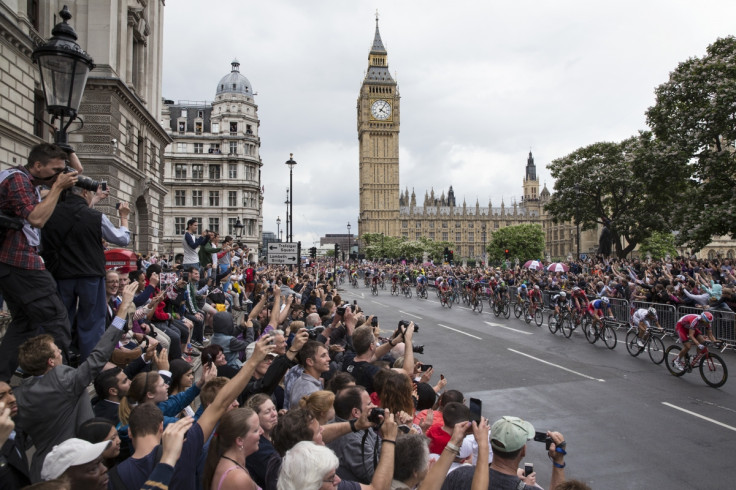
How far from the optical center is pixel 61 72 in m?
4.77

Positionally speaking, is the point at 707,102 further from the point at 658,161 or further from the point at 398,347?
the point at 398,347

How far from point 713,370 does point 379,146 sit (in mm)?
127812

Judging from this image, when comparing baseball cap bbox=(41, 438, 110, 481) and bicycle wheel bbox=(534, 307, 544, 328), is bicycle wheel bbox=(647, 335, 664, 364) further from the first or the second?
baseball cap bbox=(41, 438, 110, 481)

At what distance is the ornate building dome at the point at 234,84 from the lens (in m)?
64.8

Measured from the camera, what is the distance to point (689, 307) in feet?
49.7

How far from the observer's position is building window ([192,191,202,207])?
200ft

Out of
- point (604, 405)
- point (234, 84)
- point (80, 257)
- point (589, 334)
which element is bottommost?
point (604, 405)

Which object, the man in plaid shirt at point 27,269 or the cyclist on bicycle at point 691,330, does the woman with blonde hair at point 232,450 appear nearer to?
the man in plaid shirt at point 27,269

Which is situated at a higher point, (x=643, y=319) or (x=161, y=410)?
(x=161, y=410)

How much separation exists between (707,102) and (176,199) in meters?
55.0

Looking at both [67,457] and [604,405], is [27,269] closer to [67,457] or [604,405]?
[67,457]

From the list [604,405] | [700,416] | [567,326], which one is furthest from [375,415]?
[567,326]

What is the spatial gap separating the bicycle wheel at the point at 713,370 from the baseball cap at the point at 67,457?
11.9 metres

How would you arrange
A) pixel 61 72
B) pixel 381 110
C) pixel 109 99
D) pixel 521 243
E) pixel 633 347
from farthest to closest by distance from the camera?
pixel 381 110 → pixel 521 243 → pixel 109 99 → pixel 633 347 → pixel 61 72
